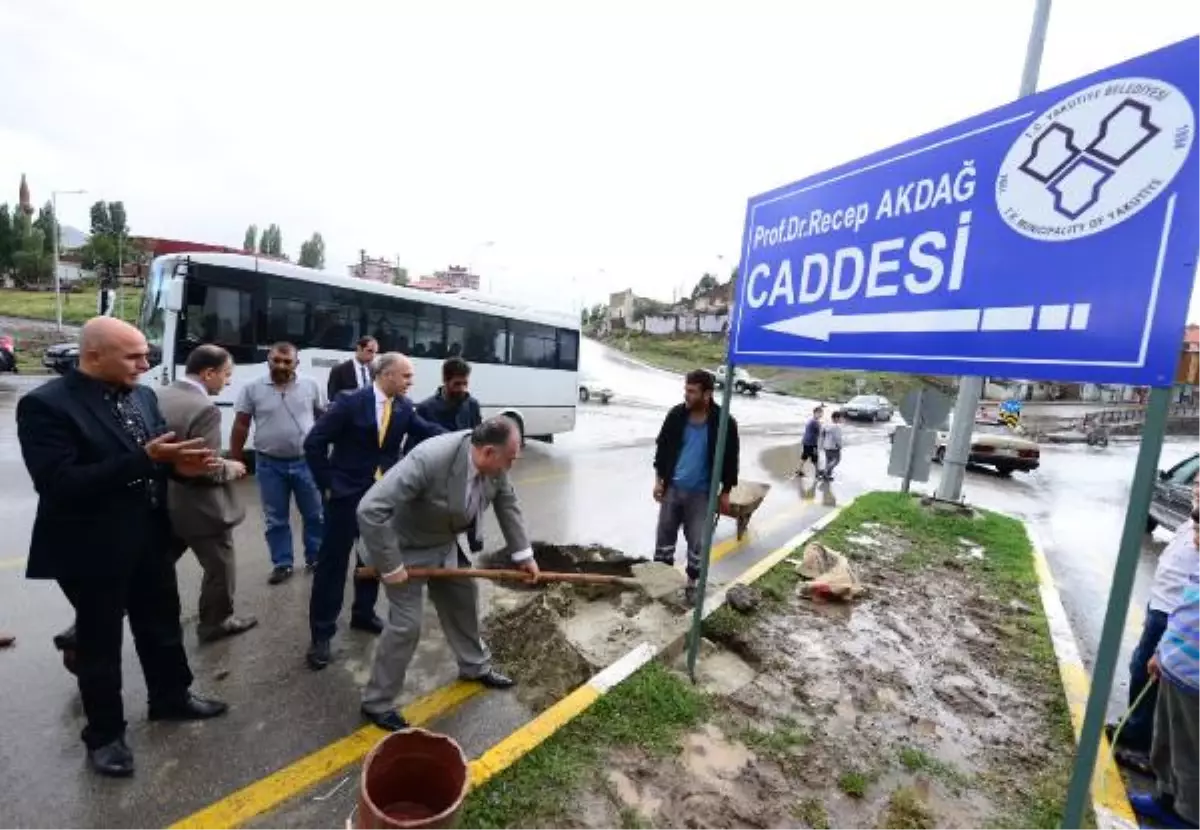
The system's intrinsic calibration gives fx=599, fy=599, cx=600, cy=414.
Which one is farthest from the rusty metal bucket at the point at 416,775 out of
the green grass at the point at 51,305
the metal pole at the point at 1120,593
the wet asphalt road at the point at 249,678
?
the green grass at the point at 51,305

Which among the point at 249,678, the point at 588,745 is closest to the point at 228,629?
the point at 249,678

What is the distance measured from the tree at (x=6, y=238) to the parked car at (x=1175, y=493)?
8078 cm

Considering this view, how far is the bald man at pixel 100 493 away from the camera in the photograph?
7.52ft

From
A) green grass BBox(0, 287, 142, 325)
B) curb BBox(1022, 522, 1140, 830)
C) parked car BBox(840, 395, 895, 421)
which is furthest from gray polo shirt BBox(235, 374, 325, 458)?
green grass BBox(0, 287, 142, 325)

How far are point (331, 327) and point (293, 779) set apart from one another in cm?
757

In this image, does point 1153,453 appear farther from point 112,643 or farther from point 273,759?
point 112,643

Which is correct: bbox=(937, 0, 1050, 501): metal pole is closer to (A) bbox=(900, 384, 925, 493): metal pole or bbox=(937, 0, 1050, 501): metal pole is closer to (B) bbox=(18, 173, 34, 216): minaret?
(A) bbox=(900, 384, 925, 493): metal pole

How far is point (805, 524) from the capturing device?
812cm

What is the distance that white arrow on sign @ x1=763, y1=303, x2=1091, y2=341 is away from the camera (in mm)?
1995

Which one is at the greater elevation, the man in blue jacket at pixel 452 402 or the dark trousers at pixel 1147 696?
the man in blue jacket at pixel 452 402

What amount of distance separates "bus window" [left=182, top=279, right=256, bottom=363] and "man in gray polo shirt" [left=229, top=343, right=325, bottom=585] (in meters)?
3.82

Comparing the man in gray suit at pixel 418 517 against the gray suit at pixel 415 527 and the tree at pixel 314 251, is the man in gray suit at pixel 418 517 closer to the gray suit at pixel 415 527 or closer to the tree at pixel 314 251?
the gray suit at pixel 415 527

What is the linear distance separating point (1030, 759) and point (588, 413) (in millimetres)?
18858

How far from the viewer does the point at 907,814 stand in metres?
2.62
